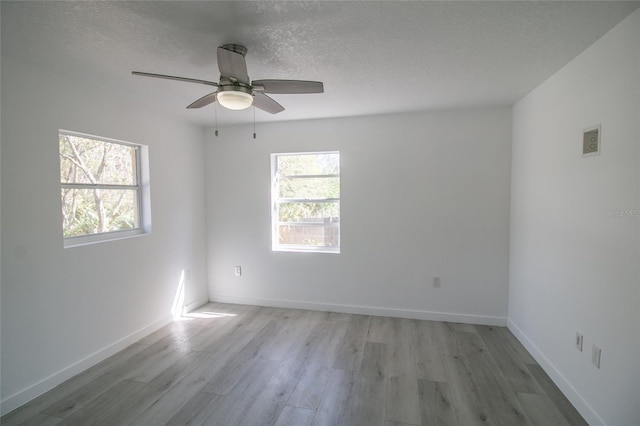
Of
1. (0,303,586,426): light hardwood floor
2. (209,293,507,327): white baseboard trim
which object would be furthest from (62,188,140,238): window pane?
(209,293,507,327): white baseboard trim

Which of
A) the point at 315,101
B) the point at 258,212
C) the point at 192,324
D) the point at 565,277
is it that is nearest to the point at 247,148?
the point at 258,212

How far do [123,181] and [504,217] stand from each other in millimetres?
3901

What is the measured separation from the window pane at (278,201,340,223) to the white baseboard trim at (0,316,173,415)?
6.24 ft

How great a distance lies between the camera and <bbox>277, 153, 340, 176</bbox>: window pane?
3.78 metres

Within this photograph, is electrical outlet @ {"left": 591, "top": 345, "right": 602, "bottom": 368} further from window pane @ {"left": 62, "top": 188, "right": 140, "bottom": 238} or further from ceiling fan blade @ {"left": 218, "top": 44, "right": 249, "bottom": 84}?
window pane @ {"left": 62, "top": 188, "right": 140, "bottom": 238}

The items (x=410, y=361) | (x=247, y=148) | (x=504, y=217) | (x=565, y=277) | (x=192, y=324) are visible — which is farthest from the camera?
(x=247, y=148)

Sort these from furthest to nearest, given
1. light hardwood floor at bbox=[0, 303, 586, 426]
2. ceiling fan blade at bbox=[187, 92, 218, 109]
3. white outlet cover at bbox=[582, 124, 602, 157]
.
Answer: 1. ceiling fan blade at bbox=[187, 92, 218, 109]
2. light hardwood floor at bbox=[0, 303, 586, 426]
3. white outlet cover at bbox=[582, 124, 602, 157]

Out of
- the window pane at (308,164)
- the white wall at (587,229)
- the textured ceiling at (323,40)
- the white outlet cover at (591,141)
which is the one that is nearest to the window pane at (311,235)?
the window pane at (308,164)

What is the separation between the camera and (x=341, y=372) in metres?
2.47

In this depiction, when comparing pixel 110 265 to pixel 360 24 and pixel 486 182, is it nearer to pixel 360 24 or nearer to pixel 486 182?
pixel 360 24

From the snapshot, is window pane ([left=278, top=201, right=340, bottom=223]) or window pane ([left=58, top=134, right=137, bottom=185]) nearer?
window pane ([left=58, top=134, right=137, bottom=185])

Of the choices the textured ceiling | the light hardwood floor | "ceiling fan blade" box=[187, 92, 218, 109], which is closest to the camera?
the textured ceiling

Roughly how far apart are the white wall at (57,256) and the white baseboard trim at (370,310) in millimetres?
958

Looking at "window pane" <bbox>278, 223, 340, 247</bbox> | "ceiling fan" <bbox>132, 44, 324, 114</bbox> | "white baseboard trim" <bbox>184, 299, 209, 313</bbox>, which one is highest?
"ceiling fan" <bbox>132, 44, 324, 114</bbox>
